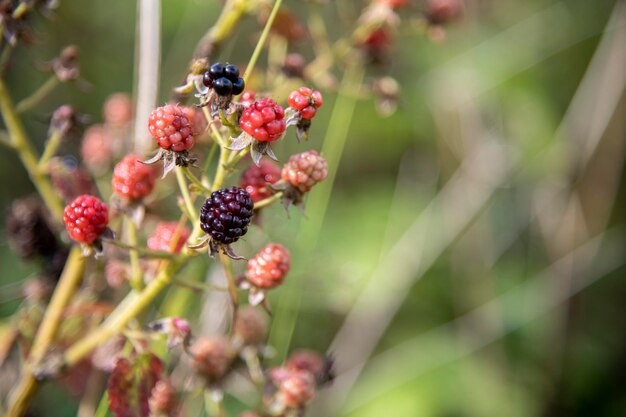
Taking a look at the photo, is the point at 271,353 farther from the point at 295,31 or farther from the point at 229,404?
the point at 229,404

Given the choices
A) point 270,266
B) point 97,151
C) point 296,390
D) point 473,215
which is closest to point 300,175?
point 270,266

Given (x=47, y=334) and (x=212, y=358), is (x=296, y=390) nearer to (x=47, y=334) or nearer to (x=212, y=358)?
(x=212, y=358)

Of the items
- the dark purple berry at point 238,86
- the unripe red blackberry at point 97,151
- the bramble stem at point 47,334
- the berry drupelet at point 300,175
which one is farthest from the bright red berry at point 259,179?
the unripe red blackberry at point 97,151

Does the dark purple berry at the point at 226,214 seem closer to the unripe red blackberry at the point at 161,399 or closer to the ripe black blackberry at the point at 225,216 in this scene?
the ripe black blackberry at the point at 225,216

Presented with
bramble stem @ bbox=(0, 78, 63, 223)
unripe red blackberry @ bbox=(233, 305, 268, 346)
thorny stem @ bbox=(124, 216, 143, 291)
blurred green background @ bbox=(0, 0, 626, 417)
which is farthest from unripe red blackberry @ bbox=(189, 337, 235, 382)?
blurred green background @ bbox=(0, 0, 626, 417)

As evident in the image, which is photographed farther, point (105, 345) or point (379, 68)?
point (379, 68)

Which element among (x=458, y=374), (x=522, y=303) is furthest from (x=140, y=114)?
(x=522, y=303)

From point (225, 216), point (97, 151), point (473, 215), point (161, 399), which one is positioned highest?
point (225, 216)
